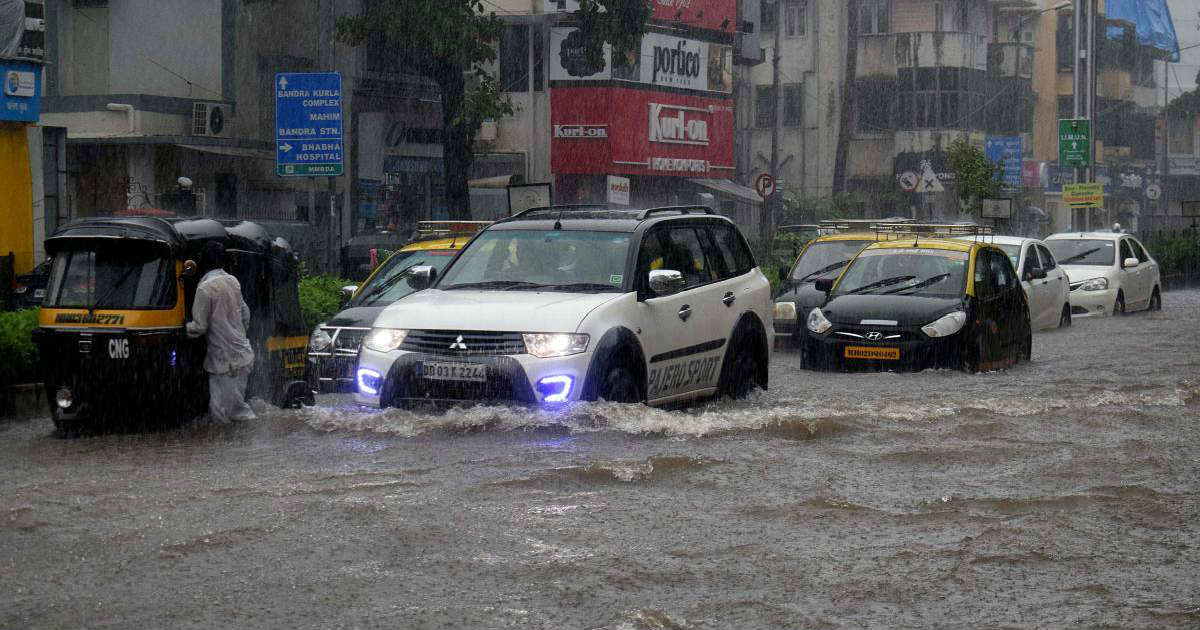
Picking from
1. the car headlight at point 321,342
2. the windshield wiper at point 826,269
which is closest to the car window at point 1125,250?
the windshield wiper at point 826,269

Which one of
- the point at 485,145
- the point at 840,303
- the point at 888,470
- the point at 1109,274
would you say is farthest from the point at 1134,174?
the point at 888,470

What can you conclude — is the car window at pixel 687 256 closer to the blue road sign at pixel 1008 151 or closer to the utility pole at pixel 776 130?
the utility pole at pixel 776 130

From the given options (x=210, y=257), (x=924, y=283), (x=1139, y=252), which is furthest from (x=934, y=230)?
(x=210, y=257)

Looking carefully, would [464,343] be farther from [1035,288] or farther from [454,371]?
[1035,288]

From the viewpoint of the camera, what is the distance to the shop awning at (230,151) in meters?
31.5

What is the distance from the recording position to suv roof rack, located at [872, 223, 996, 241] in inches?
783

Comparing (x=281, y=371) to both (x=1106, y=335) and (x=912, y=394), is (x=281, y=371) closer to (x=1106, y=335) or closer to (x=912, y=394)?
(x=912, y=394)

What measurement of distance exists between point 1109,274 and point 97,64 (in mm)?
19889

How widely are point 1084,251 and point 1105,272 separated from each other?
1040mm

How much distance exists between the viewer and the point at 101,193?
32250 mm

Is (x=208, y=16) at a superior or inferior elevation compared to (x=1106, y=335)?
superior

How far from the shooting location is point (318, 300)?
1753 cm

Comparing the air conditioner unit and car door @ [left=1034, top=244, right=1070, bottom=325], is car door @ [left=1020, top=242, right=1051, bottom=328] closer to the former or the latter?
car door @ [left=1034, top=244, right=1070, bottom=325]

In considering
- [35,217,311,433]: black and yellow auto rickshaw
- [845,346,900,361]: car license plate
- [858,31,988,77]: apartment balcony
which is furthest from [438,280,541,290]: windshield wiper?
[858,31,988,77]: apartment balcony
